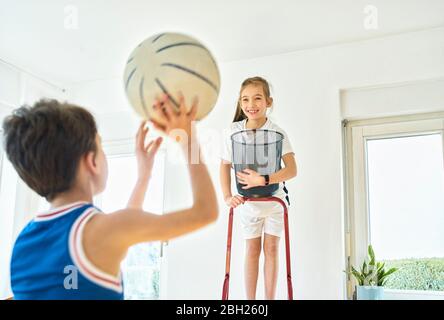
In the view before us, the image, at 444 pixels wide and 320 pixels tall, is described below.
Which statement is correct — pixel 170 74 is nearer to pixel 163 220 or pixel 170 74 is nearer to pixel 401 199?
pixel 163 220

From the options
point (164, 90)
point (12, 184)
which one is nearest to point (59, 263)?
point (164, 90)

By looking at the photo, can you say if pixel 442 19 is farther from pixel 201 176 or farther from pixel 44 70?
pixel 44 70

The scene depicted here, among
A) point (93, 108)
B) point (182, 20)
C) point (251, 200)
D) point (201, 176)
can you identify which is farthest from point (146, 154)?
point (93, 108)

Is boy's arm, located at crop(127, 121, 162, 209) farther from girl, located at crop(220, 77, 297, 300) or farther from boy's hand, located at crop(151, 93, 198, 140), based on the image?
girl, located at crop(220, 77, 297, 300)

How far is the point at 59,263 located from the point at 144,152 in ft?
A: 1.13

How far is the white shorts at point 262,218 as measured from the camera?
1.71 meters

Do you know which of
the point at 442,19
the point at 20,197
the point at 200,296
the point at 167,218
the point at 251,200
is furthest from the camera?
the point at 20,197

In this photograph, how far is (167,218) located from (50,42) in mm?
1593

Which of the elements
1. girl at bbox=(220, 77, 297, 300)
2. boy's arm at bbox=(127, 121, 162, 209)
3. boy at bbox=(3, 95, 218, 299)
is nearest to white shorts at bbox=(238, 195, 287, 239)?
girl at bbox=(220, 77, 297, 300)

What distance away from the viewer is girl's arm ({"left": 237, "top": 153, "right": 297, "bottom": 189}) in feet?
5.36

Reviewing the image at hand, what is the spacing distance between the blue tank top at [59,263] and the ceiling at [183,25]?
4.03 ft

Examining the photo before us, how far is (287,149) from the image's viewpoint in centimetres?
170

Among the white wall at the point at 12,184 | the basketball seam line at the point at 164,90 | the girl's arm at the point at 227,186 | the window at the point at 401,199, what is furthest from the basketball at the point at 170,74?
the white wall at the point at 12,184

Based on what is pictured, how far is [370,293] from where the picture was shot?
1864 mm
